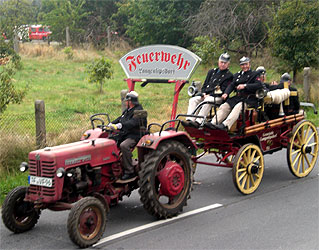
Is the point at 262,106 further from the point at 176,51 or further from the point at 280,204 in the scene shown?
the point at 176,51

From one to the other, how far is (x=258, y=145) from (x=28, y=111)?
8590 mm

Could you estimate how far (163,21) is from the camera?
30.4 m

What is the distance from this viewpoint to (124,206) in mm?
8133

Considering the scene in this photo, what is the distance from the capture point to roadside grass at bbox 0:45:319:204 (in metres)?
10.1

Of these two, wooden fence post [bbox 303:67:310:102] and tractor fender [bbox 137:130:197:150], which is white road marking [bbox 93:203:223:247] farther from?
wooden fence post [bbox 303:67:310:102]

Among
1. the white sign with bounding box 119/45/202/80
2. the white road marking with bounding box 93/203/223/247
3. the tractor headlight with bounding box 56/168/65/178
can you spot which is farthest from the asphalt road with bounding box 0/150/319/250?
the white sign with bounding box 119/45/202/80

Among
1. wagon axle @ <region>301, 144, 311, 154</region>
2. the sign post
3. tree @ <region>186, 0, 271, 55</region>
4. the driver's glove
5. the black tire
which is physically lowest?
the black tire

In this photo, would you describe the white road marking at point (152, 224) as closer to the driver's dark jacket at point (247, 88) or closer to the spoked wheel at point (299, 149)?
the driver's dark jacket at point (247, 88)

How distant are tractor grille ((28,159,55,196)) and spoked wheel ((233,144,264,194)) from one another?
3.18 metres

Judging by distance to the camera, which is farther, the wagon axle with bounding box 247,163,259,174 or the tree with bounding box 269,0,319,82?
the tree with bounding box 269,0,319,82

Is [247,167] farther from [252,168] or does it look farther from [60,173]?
[60,173]

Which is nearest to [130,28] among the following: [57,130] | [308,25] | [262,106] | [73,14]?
[73,14]

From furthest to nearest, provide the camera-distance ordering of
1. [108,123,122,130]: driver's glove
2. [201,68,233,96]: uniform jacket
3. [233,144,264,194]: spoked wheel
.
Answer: [201,68,233,96]: uniform jacket → [233,144,264,194]: spoked wheel → [108,123,122,130]: driver's glove

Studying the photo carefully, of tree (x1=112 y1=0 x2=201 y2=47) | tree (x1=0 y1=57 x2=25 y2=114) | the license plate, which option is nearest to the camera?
the license plate
